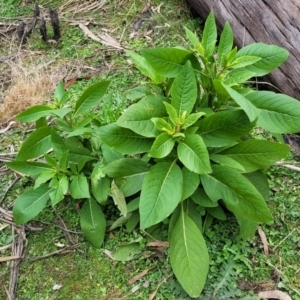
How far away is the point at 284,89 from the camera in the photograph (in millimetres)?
3029

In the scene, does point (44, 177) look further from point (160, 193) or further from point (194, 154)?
point (194, 154)

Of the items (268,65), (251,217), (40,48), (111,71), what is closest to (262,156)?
(251,217)

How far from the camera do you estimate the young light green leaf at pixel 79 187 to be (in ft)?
7.36

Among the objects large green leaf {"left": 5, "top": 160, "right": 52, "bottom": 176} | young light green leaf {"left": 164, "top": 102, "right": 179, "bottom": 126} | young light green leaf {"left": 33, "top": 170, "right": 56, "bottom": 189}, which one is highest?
young light green leaf {"left": 164, "top": 102, "right": 179, "bottom": 126}

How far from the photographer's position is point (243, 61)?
2127 mm

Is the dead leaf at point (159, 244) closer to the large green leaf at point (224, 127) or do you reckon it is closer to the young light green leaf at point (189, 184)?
the young light green leaf at point (189, 184)

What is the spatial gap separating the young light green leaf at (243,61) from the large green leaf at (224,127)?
0.25 metres

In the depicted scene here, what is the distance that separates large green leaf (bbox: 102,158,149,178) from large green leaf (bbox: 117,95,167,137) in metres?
0.26

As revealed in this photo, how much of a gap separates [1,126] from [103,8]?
168cm

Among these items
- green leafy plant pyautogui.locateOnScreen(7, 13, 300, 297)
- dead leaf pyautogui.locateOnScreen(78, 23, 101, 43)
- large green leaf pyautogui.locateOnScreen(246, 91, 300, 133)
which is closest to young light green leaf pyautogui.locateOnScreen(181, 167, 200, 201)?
green leafy plant pyautogui.locateOnScreen(7, 13, 300, 297)

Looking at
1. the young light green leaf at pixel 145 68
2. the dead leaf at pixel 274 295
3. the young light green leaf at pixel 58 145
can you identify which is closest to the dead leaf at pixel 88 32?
the young light green leaf at pixel 145 68

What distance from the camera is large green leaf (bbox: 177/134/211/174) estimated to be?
6.18ft

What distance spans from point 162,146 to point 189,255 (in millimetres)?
563

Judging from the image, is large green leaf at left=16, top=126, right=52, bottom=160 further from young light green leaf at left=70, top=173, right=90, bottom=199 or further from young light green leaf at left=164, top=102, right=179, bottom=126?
young light green leaf at left=164, top=102, right=179, bottom=126
